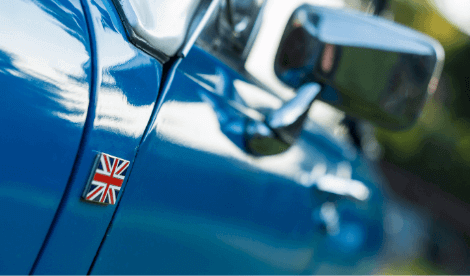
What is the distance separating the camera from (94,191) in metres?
0.75

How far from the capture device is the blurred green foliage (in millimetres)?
11117

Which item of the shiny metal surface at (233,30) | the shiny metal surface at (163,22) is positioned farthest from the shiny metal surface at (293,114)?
the shiny metal surface at (163,22)

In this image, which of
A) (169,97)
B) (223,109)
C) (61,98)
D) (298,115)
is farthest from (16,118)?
(298,115)

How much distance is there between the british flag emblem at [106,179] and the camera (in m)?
0.74

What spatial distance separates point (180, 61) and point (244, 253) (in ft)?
1.97

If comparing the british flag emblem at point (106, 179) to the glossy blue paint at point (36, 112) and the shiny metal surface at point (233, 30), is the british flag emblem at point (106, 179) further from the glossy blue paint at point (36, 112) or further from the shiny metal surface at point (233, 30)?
the shiny metal surface at point (233, 30)

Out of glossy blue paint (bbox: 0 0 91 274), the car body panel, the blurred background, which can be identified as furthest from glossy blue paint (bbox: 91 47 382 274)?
the blurred background

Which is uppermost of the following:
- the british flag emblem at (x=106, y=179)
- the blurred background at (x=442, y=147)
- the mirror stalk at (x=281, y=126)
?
the blurred background at (x=442, y=147)

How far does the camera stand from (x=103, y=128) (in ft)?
2.44

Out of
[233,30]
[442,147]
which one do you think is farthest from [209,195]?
[442,147]

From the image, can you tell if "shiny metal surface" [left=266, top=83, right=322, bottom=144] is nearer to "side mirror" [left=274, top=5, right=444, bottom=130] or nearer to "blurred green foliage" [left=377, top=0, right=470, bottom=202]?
"side mirror" [left=274, top=5, right=444, bottom=130]

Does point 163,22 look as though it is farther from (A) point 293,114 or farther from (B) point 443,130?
(B) point 443,130

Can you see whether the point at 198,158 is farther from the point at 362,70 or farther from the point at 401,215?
the point at 401,215

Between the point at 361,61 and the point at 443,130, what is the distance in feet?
38.3
